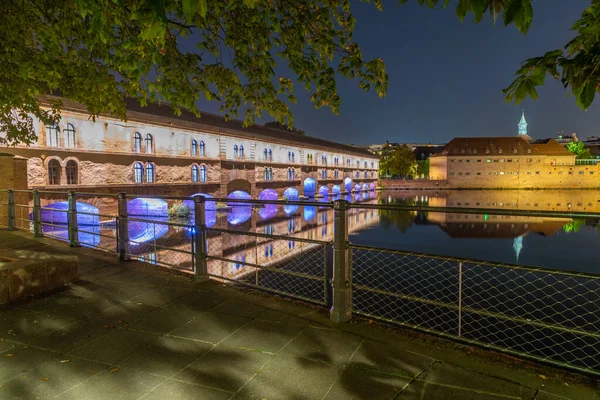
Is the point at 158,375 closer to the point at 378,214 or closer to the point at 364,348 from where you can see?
the point at 364,348

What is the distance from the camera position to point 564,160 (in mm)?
78500

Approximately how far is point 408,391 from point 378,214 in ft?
145

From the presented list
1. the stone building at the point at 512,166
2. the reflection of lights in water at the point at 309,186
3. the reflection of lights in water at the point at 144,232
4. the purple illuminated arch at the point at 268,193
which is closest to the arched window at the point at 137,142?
the reflection of lights in water at the point at 144,232

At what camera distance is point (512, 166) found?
257 feet

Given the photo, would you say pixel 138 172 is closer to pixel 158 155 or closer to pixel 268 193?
pixel 158 155

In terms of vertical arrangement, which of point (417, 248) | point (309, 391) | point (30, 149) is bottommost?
point (417, 248)

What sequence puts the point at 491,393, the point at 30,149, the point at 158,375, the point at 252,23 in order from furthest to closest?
the point at 30,149 → the point at 252,23 → the point at 158,375 → the point at 491,393

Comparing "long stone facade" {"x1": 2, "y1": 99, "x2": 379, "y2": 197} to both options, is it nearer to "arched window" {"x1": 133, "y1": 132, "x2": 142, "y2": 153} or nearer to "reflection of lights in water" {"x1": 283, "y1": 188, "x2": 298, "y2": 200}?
"arched window" {"x1": 133, "y1": 132, "x2": 142, "y2": 153}

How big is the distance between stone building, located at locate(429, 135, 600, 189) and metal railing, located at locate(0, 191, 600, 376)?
66246mm

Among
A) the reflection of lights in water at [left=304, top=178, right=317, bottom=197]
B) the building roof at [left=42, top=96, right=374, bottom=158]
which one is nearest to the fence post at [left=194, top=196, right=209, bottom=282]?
the building roof at [left=42, top=96, right=374, bottom=158]

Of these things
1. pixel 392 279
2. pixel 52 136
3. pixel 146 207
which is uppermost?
pixel 52 136

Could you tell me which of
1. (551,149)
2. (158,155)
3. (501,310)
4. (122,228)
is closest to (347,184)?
(158,155)

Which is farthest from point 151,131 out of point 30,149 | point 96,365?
point 96,365

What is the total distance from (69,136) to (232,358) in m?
25.0
